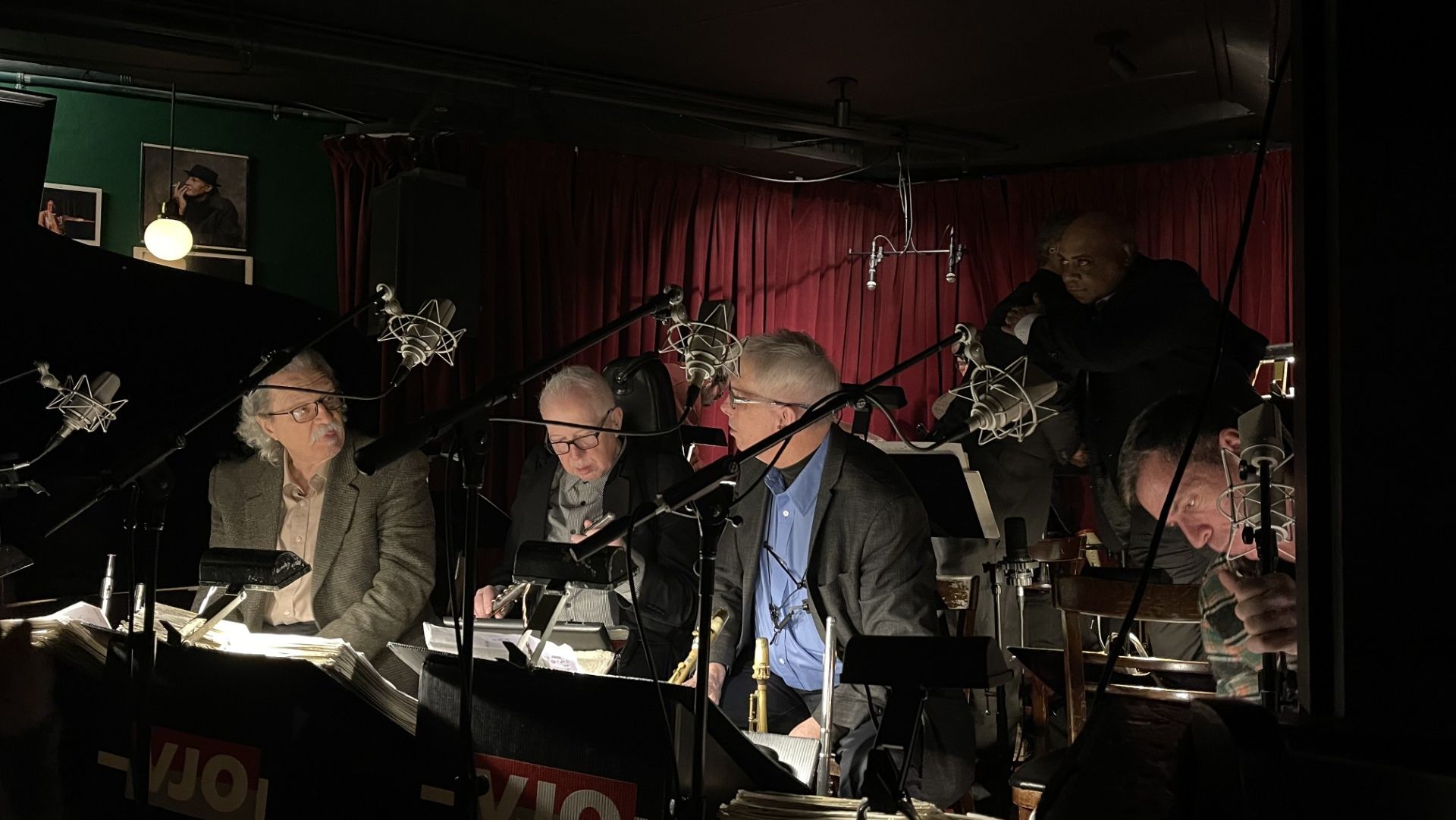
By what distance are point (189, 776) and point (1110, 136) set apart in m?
5.91

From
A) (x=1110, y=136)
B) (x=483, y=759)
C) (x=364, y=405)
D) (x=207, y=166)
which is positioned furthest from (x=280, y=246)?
(x=483, y=759)

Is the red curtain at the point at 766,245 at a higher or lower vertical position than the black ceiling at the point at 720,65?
lower

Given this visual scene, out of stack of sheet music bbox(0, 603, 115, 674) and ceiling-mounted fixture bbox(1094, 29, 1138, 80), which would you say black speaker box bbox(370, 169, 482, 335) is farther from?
stack of sheet music bbox(0, 603, 115, 674)

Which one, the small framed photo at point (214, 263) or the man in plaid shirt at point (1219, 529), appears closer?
the man in plaid shirt at point (1219, 529)

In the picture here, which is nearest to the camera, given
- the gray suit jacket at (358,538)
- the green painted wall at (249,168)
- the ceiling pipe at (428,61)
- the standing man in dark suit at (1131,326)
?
the gray suit jacket at (358,538)

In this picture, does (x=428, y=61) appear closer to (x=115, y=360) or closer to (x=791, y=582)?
(x=115, y=360)

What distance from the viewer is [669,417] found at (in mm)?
4020

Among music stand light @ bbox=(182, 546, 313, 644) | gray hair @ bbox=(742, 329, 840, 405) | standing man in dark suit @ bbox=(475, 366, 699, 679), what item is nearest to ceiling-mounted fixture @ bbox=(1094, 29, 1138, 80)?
standing man in dark suit @ bbox=(475, 366, 699, 679)

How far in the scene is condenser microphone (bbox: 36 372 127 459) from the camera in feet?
12.2

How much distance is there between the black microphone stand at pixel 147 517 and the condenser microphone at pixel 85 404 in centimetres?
150

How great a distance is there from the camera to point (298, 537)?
367cm

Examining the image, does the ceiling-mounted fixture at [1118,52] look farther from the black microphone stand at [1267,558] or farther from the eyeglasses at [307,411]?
the black microphone stand at [1267,558]

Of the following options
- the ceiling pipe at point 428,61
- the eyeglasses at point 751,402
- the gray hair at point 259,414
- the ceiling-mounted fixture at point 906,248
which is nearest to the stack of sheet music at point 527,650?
the eyeglasses at point 751,402

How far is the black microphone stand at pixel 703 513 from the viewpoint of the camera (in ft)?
→ 5.45
